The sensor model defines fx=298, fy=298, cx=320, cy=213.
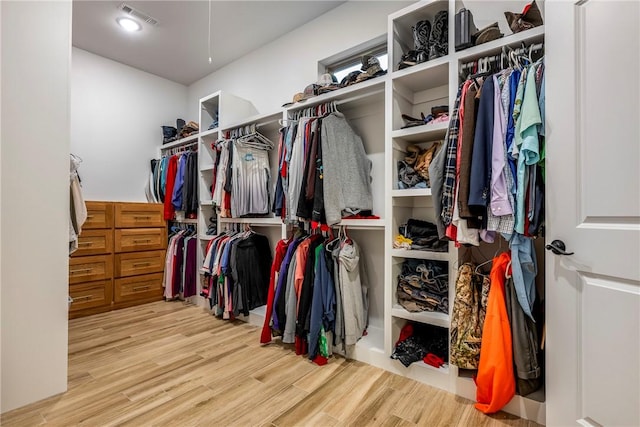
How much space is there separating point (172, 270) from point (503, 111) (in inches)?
137

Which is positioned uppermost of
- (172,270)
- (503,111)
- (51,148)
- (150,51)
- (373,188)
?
(150,51)

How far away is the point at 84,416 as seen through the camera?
1495mm

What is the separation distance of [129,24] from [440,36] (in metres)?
2.94

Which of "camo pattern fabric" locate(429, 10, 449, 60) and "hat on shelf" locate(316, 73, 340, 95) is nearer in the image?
"camo pattern fabric" locate(429, 10, 449, 60)

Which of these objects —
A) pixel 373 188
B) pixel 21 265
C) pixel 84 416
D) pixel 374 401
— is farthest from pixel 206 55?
pixel 374 401

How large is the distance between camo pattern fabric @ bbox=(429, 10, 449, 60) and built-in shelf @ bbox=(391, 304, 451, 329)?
1554mm

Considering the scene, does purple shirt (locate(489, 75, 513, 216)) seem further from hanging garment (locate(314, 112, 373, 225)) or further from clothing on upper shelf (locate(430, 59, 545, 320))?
hanging garment (locate(314, 112, 373, 225))

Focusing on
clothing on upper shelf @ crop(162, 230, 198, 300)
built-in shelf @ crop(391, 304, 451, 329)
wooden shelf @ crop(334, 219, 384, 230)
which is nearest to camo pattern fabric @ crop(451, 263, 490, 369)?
built-in shelf @ crop(391, 304, 451, 329)

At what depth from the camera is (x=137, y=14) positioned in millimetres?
2793

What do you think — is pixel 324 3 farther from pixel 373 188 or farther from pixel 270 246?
pixel 270 246

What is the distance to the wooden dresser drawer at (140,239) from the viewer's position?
3.24 m

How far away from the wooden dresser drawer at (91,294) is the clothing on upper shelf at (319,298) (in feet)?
6.45

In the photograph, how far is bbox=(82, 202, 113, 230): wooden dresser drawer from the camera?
9.84ft

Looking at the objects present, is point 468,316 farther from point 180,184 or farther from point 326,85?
point 180,184
